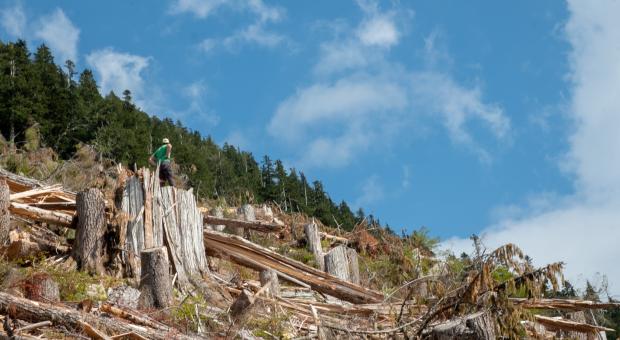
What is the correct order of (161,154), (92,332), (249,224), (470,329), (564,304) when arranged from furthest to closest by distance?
(161,154) → (249,224) → (564,304) → (92,332) → (470,329)

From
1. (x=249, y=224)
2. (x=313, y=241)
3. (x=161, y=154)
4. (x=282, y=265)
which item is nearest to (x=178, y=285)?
(x=282, y=265)

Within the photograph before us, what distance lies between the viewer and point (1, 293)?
20.4 ft

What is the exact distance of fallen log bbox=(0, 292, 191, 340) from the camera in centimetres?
606


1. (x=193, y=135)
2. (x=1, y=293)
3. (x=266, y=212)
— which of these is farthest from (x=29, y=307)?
(x=193, y=135)

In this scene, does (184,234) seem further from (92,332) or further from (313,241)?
(313,241)

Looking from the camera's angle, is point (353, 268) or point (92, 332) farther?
point (353, 268)

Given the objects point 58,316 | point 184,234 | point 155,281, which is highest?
point 184,234

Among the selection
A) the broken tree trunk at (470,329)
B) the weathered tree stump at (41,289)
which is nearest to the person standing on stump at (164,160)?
the weathered tree stump at (41,289)

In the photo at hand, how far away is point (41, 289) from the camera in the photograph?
6895 mm

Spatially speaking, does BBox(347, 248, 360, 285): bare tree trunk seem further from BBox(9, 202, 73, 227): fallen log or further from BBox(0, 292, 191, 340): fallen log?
BBox(0, 292, 191, 340): fallen log

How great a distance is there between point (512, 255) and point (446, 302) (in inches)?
28.8

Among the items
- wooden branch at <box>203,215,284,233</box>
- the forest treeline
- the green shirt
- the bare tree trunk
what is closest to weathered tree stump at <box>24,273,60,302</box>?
wooden branch at <box>203,215,284,233</box>

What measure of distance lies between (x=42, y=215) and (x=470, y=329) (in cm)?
606

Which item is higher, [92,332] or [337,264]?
[337,264]
